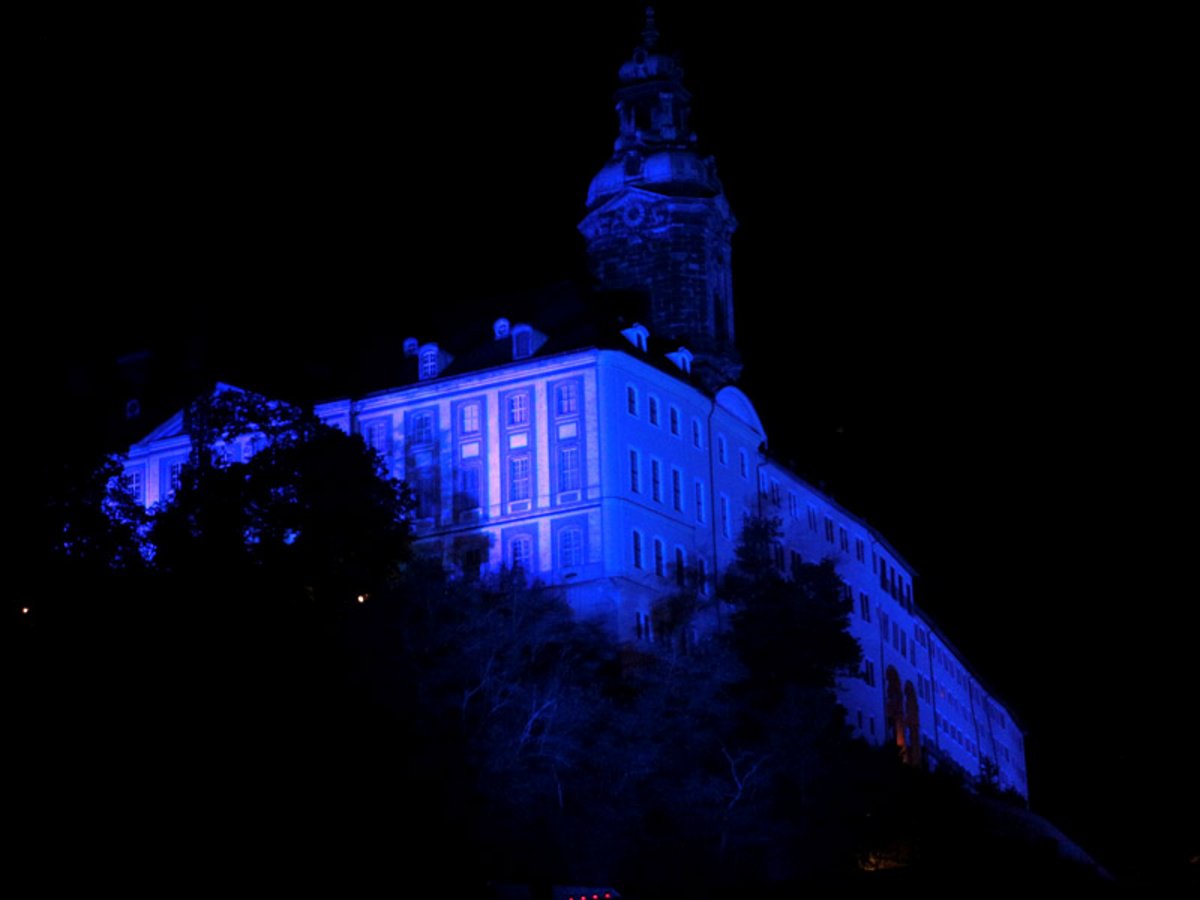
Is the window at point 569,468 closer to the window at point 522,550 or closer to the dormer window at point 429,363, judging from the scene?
the window at point 522,550

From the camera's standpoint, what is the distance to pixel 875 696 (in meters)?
97.5

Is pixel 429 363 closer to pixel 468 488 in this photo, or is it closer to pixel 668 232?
pixel 468 488

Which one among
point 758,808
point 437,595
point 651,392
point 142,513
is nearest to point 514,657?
point 437,595

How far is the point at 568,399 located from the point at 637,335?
5.65 metres

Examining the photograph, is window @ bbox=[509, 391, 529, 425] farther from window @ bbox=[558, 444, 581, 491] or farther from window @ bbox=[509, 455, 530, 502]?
window @ bbox=[558, 444, 581, 491]

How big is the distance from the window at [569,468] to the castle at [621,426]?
0.05m

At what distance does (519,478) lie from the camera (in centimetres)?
7944

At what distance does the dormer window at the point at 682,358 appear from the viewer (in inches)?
3408

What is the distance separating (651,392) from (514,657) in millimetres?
20204

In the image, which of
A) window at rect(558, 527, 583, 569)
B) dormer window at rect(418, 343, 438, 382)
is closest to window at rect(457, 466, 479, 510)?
window at rect(558, 527, 583, 569)

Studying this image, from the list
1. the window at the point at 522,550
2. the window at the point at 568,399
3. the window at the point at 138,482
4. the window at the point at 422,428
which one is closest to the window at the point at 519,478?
the window at the point at 522,550

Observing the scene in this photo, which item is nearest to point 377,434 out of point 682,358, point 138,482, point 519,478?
point 519,478

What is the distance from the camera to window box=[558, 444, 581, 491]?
78.5 m

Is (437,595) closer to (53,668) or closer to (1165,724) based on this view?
(53,668)
